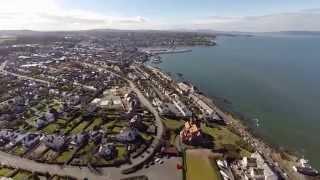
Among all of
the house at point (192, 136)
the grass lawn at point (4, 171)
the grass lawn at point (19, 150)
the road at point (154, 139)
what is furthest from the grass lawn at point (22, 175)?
the house at point (192, 136)

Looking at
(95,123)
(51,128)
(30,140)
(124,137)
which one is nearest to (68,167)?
(124,137)

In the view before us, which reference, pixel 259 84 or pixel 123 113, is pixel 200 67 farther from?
pixel 123 113

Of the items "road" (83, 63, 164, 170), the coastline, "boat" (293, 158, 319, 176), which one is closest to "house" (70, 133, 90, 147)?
"road" (83, 63, 164, 170)

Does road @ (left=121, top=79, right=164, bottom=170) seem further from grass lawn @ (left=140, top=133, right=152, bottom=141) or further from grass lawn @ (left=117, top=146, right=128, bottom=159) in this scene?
grass lawn @ (left=117, top=146, right=128, bottom=159)

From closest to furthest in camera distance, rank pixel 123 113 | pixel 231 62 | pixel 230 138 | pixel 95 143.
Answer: pixel 95 143
pixel 230 138
pixel 123 113
pixel 231 62

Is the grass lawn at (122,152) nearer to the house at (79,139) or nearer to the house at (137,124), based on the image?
the house at (79,139)

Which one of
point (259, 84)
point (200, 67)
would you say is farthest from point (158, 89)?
point (200, 67)
